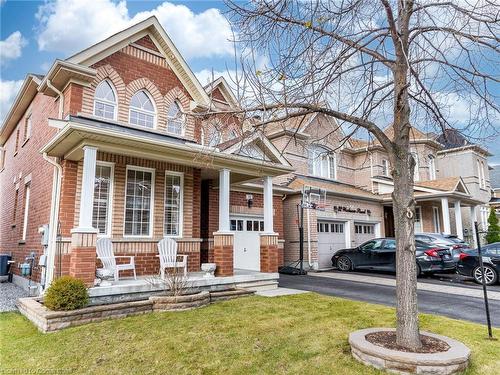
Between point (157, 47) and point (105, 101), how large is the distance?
2707mm

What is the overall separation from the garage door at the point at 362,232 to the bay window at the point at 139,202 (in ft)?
38.3

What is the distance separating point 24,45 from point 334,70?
10.6 metres

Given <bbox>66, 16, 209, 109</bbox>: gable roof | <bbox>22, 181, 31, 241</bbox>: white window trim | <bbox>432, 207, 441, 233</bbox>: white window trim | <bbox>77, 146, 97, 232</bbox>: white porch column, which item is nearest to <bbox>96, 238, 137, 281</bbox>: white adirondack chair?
<bbox>77, 146, 97, 232</bbox>: white porch column

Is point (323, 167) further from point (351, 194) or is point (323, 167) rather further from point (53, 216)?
point (53, 216)

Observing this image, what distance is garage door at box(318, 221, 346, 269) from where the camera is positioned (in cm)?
1604

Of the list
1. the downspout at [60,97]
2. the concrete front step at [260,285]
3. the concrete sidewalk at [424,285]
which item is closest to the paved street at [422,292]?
the concrete sidewalk at [424,285]

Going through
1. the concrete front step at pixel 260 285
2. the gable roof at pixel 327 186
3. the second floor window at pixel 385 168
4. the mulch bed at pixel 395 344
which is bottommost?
the mulch bed at pixel 395 344

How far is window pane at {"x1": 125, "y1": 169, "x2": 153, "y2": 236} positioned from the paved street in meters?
4.81

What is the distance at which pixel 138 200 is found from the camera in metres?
9.59

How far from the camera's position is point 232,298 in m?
8.77

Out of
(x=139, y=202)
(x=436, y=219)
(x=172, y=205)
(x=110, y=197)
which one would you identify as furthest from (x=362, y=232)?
(x=110, y=197)

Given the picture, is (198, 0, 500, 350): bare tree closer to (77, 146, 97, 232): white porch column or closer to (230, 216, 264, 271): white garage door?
(77, 146, 97, 232): white porch column

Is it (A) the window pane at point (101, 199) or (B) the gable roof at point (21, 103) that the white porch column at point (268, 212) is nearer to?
(A) the window pane at point (101, 199)

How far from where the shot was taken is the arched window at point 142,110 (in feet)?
34.0
